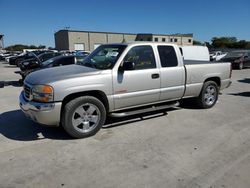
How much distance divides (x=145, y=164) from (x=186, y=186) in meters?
0.73

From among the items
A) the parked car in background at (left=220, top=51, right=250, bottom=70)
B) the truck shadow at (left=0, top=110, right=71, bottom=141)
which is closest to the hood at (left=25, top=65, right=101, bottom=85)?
the truck shadow at (left=0, top=110, right=71, bottom=141)

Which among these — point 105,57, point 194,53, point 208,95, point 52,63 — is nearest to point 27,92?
point 105,57

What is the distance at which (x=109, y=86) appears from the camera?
178 inches

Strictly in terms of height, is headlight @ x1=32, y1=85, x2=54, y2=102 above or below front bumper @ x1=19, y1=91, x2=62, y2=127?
above

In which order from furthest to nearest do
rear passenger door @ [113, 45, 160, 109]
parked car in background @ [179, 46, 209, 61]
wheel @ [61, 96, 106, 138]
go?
parked car in background @ [179, 46, 209, 61] → rear passenger door @ [113, 45, 160, 109] → wheel @ [61, 96, 106, 138]

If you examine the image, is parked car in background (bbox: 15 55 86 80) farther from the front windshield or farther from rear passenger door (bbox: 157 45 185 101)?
rear passenger door (bbox: 157 45 185 101)

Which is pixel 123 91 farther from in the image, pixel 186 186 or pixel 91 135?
pixel 186 186

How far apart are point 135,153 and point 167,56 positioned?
8.60ft

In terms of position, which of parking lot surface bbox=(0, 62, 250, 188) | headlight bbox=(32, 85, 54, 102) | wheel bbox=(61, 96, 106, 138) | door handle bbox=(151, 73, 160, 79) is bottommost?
parking lot surface bbox=(0, 62, 250, 188)

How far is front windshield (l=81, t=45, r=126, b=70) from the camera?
15.5ft

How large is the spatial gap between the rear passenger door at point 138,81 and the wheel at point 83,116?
449 mm

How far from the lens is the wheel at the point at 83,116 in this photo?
4.20 meters

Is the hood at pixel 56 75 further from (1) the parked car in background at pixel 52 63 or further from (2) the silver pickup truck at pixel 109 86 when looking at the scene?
(1) the parked car in background at pixel 52 63

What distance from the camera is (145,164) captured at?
135 inches
